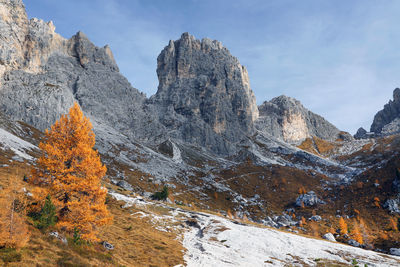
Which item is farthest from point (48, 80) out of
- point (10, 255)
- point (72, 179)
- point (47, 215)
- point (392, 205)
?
point (392, 205)

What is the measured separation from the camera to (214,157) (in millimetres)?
180750

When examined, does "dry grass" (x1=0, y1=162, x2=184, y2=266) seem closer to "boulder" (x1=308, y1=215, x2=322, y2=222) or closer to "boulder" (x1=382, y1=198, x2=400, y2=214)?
"boulder" (x1=308, y1=215, x2=322, y2=222)

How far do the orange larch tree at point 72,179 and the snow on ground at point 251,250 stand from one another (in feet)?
42.8

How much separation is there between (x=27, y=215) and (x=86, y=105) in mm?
168066

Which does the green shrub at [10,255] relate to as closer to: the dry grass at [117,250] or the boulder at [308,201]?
the dry grass at [117,250]

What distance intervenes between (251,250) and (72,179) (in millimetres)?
29251

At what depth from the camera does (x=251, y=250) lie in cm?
3572

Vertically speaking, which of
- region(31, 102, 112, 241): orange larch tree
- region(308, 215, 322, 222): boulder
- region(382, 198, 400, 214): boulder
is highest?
region(382, 198, 400, 214): boulder

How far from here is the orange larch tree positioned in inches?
714

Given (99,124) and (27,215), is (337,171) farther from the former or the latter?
(27,215)

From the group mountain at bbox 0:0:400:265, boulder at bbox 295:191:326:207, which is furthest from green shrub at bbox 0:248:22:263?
boulder at bbox 295:191:326:207

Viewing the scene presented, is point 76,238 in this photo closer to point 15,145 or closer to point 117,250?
point 117,250

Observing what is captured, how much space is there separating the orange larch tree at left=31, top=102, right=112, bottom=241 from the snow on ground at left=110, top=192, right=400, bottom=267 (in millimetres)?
13049

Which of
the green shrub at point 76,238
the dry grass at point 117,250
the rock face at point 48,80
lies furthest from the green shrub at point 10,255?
the rock face at point 48,80
